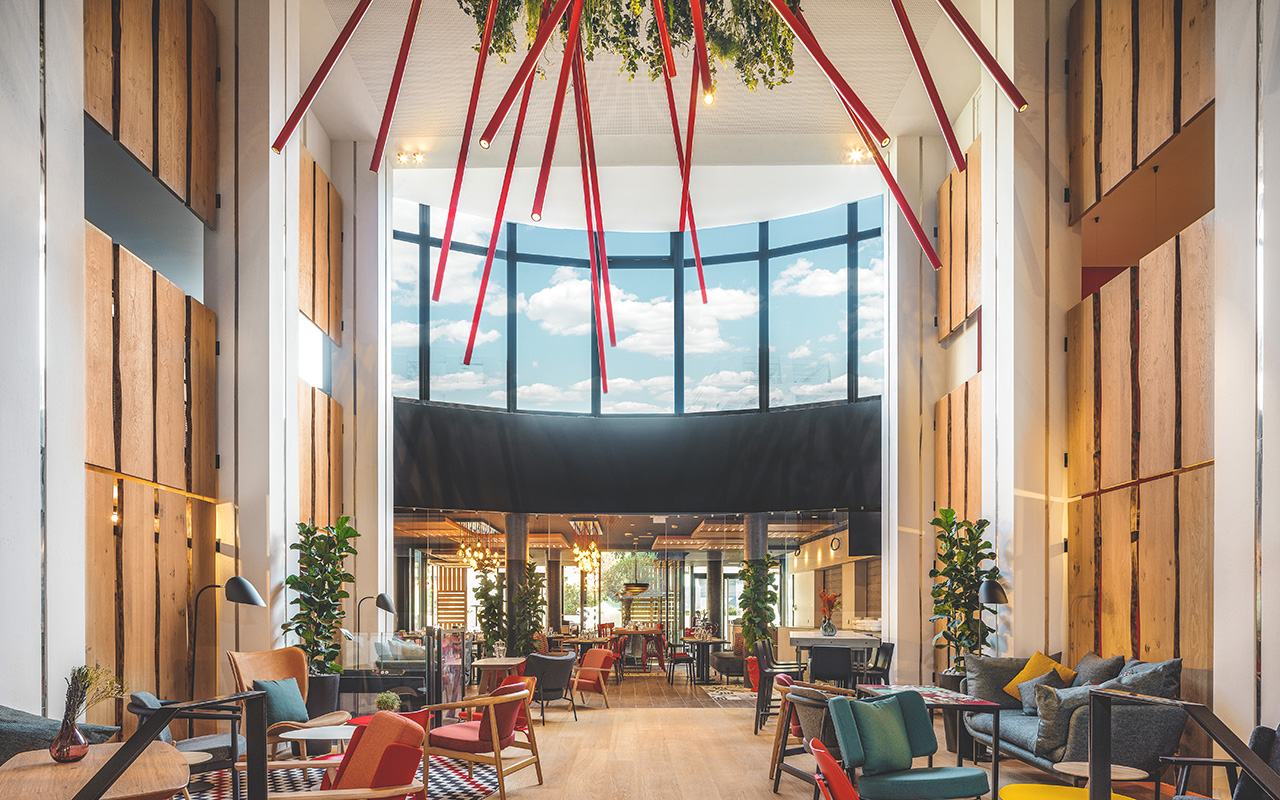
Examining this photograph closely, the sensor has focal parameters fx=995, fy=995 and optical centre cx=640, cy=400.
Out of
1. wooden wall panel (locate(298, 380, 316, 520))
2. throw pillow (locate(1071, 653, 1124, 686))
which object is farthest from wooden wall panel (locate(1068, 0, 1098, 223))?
wooden wall panel (locate(298, 380, 316, 520))

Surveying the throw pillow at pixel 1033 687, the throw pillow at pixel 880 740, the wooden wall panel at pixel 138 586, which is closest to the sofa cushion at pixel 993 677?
the throw pillow at pixel 1033 687

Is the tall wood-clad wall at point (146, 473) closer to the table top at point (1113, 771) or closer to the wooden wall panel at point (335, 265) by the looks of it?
the wooden wall panel at point (335, 265)

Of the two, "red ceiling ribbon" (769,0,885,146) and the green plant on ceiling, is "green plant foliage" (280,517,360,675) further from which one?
"red ceiling ribbon" (769,0,885,146)

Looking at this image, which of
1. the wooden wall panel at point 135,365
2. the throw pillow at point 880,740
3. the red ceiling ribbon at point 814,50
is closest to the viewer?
the red ceiling ribbon at point 814,50

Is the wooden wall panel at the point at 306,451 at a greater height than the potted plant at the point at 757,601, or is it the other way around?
the wooden wall panel at the point at 306,451

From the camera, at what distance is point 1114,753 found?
19.7 feet

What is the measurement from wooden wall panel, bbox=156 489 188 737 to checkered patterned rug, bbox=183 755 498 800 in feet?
2.01

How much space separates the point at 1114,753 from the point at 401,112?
994cm

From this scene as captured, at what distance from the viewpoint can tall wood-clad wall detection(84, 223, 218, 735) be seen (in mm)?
6359

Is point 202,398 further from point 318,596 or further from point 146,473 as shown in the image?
point 318,596

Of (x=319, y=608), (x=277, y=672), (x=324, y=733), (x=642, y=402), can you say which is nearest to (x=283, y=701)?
(x=277, y=672)

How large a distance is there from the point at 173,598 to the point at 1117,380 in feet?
24.4

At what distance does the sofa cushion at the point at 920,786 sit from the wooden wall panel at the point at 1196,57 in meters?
4.47

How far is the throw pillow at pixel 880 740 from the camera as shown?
544 cm
